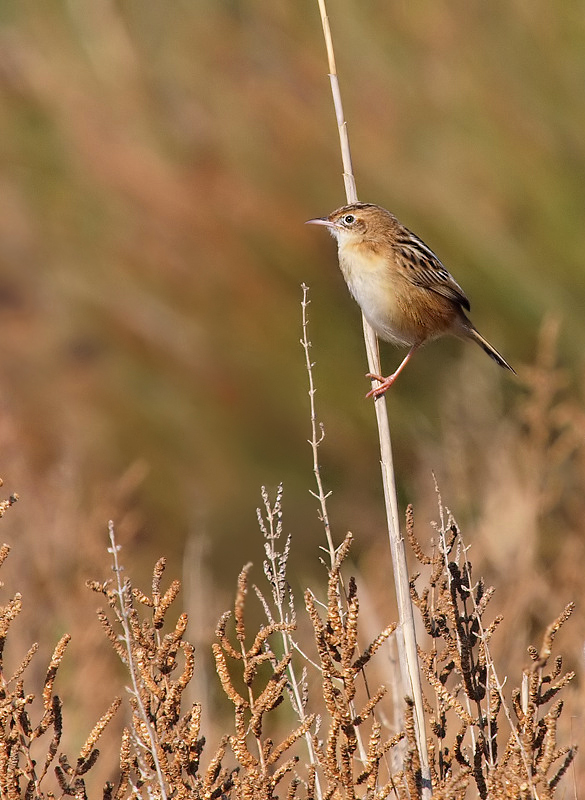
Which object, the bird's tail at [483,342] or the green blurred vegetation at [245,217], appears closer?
the bird's tail at [483,342]

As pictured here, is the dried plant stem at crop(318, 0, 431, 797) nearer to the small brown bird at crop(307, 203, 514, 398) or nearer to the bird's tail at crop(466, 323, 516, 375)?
the small brown bird at crop(307, 203, 514, 398)

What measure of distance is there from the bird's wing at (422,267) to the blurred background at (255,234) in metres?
2.67

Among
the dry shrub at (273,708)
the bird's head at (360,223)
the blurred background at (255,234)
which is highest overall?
the blurred background at (255,234)

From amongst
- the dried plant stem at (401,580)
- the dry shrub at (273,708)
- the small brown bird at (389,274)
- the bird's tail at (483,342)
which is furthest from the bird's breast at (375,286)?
the dry shrub at (273,708)

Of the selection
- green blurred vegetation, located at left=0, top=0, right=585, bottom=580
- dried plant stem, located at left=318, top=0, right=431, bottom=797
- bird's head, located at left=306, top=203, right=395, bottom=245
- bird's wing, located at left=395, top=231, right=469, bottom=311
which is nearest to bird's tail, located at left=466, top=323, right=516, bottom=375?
bird's wing, located at left=395, top=231, right=469, bottom=311

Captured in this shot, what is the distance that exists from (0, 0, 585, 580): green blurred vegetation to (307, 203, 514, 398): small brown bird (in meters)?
3.81

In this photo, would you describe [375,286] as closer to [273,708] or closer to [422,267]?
[422,267]

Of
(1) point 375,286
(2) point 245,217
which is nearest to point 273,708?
(1) point 375,286

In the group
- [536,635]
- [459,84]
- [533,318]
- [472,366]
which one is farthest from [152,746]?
[459,84]

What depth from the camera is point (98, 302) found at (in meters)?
10.2

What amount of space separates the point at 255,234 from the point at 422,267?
6.07 metres

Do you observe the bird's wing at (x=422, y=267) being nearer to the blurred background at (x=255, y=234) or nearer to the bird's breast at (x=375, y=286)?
the bird's breast at (x=375, y=286)

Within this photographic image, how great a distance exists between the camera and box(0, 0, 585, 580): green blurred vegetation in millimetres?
9000

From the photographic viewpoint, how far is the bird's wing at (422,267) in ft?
14.3
